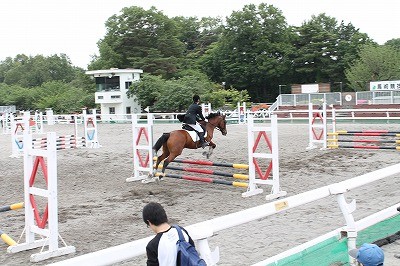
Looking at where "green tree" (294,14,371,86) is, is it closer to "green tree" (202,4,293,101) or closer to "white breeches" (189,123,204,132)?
"green tree" (202,4,293,101)

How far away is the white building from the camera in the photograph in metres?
51.4

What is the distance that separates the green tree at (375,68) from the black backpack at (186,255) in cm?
5230

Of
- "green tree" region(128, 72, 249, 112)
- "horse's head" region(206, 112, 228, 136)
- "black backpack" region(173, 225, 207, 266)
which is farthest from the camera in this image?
"green tree" region(128, 72, 249, 112)

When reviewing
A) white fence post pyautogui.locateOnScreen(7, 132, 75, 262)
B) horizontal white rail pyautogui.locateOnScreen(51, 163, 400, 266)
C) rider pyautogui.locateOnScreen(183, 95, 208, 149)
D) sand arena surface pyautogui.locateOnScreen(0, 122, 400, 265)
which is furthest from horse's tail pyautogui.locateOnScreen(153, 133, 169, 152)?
horizontal white rail pyautogui.locateOnScreen(51, 163, 400, 266)

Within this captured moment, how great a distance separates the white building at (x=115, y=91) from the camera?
51.4 metres

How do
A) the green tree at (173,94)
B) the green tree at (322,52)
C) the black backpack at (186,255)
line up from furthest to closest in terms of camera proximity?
the green tree at (322,52) → the green tree at (173,94) → the black backpack at (186,255)

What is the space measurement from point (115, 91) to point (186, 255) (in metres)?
49.4

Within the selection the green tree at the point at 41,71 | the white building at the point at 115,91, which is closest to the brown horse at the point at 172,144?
the white building at the point at 115,91

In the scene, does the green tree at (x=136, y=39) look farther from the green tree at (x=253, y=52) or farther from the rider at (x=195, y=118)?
the rider at (x=195, y=118)

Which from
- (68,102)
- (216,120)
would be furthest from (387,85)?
(68,102)

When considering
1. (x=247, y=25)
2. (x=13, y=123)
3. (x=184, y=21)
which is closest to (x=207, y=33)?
(x=184, y=21)

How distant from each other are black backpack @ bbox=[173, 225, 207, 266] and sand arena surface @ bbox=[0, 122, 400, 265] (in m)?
2.83

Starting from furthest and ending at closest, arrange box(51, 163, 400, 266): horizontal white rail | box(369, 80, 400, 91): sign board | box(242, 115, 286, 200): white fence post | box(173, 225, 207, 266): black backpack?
box(369, 80, 400, 91): sign board → box(242, 115, 286, 200): white fence post → box(173, 225, 207, 266): black backpack → box(51, 163, 400, 266): horizontal white rail

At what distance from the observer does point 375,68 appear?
5297cm
